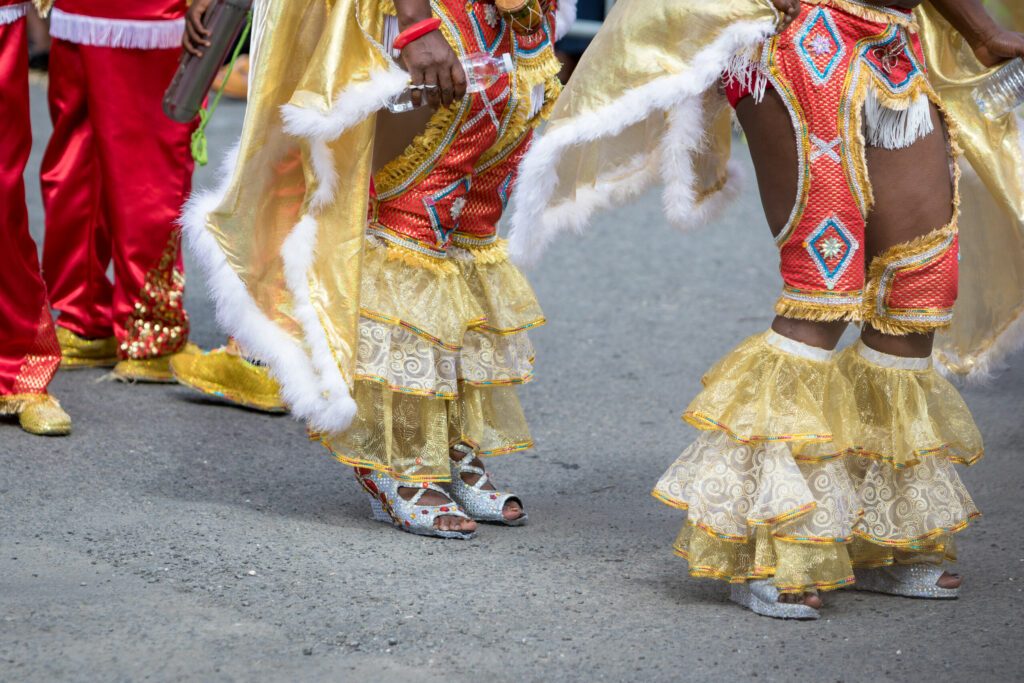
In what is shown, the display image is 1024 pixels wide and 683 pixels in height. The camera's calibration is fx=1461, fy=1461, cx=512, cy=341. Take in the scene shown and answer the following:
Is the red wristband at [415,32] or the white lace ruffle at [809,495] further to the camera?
the red wristband at [415,32]

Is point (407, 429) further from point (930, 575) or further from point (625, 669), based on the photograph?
point (930, 575)

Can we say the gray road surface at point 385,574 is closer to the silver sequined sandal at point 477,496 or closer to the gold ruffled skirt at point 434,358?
the silver sequined sandal at point 477,496

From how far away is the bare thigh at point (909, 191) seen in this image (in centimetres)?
299

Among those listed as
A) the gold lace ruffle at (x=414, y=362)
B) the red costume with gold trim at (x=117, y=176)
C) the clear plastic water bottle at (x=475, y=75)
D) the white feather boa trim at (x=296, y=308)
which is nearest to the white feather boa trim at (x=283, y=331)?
the white feather boa trim at (x=296, y=308)

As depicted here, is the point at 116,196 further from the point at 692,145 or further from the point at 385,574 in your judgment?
the point at 692,145

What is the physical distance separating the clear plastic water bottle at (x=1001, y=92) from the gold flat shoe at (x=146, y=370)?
276 cm

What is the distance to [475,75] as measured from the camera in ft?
10.7

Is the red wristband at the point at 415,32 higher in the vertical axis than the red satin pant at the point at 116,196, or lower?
higher

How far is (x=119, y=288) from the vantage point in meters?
4.81

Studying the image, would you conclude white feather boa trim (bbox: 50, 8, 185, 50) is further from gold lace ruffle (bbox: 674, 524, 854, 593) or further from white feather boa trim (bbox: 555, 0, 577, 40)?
gold lace ruffle (bbox: 674, 524, 854, 593)

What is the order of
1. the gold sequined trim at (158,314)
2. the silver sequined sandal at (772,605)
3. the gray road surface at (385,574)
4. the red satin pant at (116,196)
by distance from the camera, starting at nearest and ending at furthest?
the gray road surface at (385,574), the silver sequined sandal at (772,605), the red satin pant at (116,196), the gold sequined trim at (158,314)

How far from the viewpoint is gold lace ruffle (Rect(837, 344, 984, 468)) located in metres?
3.09

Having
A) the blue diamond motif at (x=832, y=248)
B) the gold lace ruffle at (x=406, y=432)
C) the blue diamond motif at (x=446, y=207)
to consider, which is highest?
the blue diamond motif at (x=832, y=248)

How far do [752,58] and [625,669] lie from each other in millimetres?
1234
